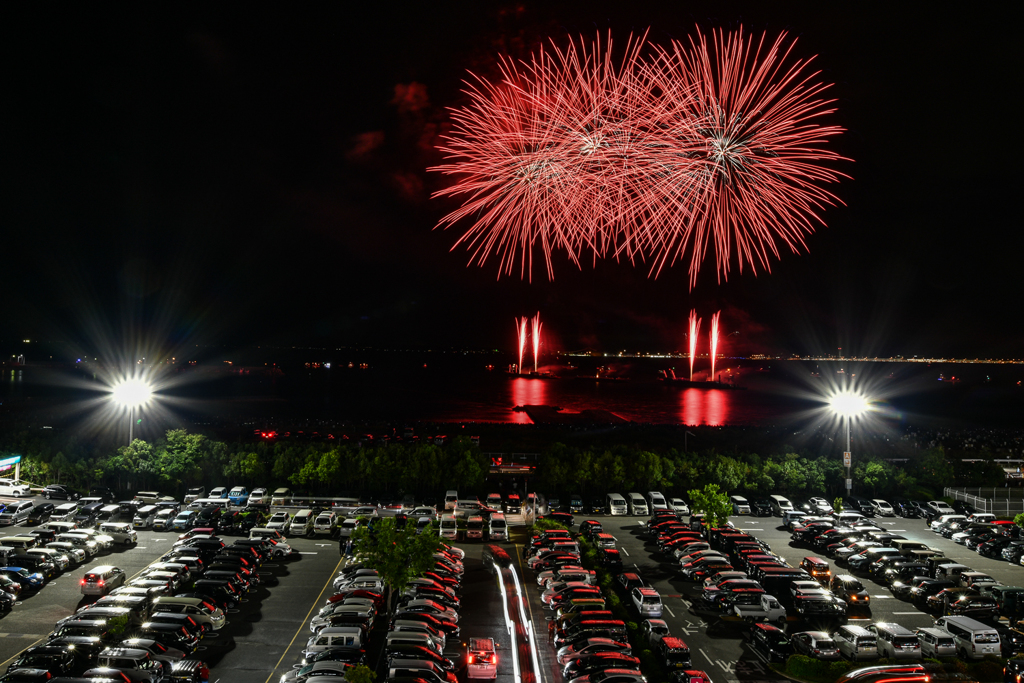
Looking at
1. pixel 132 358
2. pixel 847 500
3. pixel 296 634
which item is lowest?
pixel 296 634

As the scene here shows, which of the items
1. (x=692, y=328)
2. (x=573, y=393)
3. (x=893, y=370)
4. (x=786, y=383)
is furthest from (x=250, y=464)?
(x=893, y=370)

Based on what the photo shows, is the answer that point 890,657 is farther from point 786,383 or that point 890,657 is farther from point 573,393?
point 786,383

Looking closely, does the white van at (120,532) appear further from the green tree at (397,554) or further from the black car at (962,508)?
the black car at (962,508)

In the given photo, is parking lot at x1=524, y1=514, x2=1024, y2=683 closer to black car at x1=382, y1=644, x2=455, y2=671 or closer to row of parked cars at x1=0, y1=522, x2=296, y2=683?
black car at x1=382, y1=644, x2=455, y2=671

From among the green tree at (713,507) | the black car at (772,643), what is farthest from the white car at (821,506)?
the black car at (772,643)

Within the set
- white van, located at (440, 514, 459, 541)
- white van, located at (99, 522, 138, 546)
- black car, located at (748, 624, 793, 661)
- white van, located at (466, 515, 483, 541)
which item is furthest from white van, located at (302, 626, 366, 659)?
white van, located at (99, 522, 138, 546)

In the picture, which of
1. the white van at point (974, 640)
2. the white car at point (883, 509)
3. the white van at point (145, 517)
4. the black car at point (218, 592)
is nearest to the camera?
the white van at point (974, 640)

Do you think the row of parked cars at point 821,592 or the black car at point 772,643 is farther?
the row of parked cars at point 821,592
